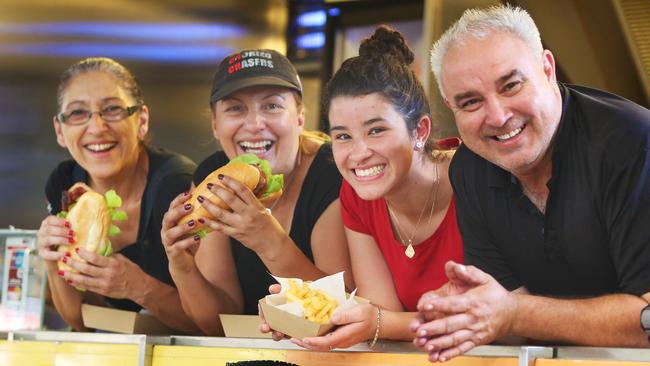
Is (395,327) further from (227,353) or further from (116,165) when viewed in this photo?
(116,165)

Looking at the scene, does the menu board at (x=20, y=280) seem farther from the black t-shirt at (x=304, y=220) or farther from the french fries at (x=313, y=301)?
the french fries at (x=313, y=301)

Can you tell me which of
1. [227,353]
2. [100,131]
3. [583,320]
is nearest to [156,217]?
[100,131]

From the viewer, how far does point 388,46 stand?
8.53 feet

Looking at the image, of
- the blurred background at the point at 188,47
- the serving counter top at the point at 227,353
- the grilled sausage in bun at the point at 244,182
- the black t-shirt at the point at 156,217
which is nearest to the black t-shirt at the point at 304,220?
the grilled sausage in bun at the point at 244,182

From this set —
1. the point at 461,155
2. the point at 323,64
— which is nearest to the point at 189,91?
the point at 323,64

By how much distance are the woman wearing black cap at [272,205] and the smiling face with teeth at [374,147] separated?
0.32 metres

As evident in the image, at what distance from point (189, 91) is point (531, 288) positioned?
2.28 meters

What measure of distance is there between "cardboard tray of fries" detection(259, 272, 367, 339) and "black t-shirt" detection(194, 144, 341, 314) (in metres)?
0.77

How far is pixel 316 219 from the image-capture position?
2818 millimetres

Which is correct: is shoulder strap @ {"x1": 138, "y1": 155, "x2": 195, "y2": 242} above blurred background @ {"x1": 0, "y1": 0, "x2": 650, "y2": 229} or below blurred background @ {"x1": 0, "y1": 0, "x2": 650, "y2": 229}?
below

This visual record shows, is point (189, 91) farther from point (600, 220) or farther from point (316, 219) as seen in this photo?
point (600, 220)

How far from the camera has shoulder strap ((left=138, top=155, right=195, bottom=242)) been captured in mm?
3314

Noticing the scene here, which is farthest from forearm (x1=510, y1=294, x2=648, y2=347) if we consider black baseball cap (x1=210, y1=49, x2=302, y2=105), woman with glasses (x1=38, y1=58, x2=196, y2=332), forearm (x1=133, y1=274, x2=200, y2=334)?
woman with glasses (x1=38, y1=58, x2=196, y2=332)

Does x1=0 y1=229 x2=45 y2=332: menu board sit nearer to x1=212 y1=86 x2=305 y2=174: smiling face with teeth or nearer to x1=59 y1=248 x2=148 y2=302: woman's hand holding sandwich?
x1=59 y1=248 x2=148 y2=302: woman's hand holding sandwich
